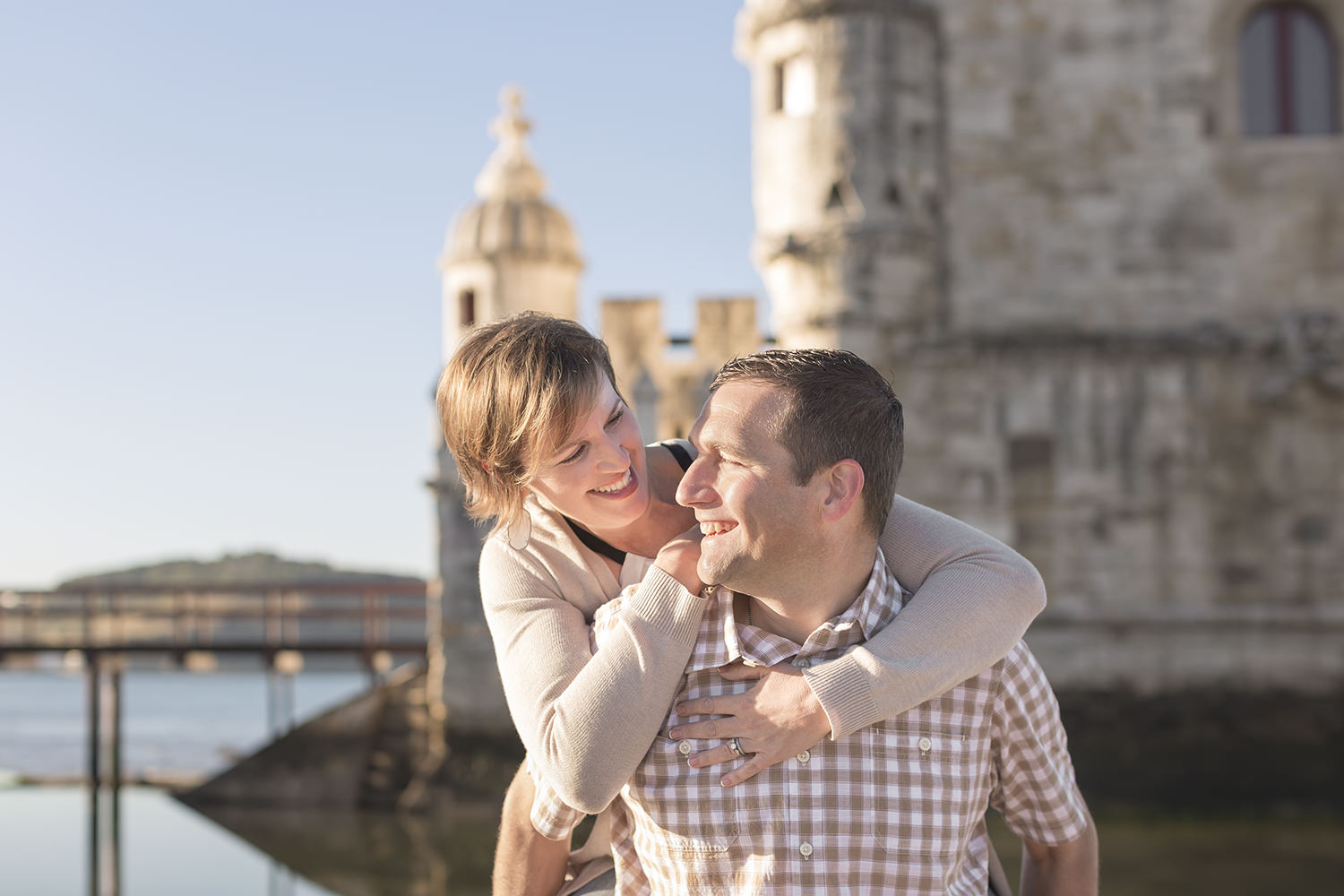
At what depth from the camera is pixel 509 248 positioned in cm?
1383

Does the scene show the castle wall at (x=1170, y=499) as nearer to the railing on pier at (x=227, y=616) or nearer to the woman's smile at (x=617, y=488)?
the railing on pier at (x=227, y=616)

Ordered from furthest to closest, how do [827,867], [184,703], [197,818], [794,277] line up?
1. [184,703]
2. [197,818]
3. [794,277]
4. [827,867]

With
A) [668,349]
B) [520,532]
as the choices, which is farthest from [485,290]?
[520,532]

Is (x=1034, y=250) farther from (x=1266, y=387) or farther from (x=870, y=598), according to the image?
(x=870, y=598)

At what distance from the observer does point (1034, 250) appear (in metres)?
11.3

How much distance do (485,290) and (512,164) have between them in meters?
1.46

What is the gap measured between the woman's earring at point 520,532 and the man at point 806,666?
1.08 ft

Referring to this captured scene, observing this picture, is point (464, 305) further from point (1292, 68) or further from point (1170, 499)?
point (1292, 68)

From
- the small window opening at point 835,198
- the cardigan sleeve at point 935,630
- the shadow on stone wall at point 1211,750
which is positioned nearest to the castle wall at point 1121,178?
the small window opening at point 835,198

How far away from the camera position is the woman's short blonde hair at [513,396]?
240 centimetres

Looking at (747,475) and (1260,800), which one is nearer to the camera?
(747,475)

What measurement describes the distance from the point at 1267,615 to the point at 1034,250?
11.7 ft

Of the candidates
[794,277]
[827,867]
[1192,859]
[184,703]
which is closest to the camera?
[827,867]

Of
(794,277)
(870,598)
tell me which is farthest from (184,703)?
(870,598)
